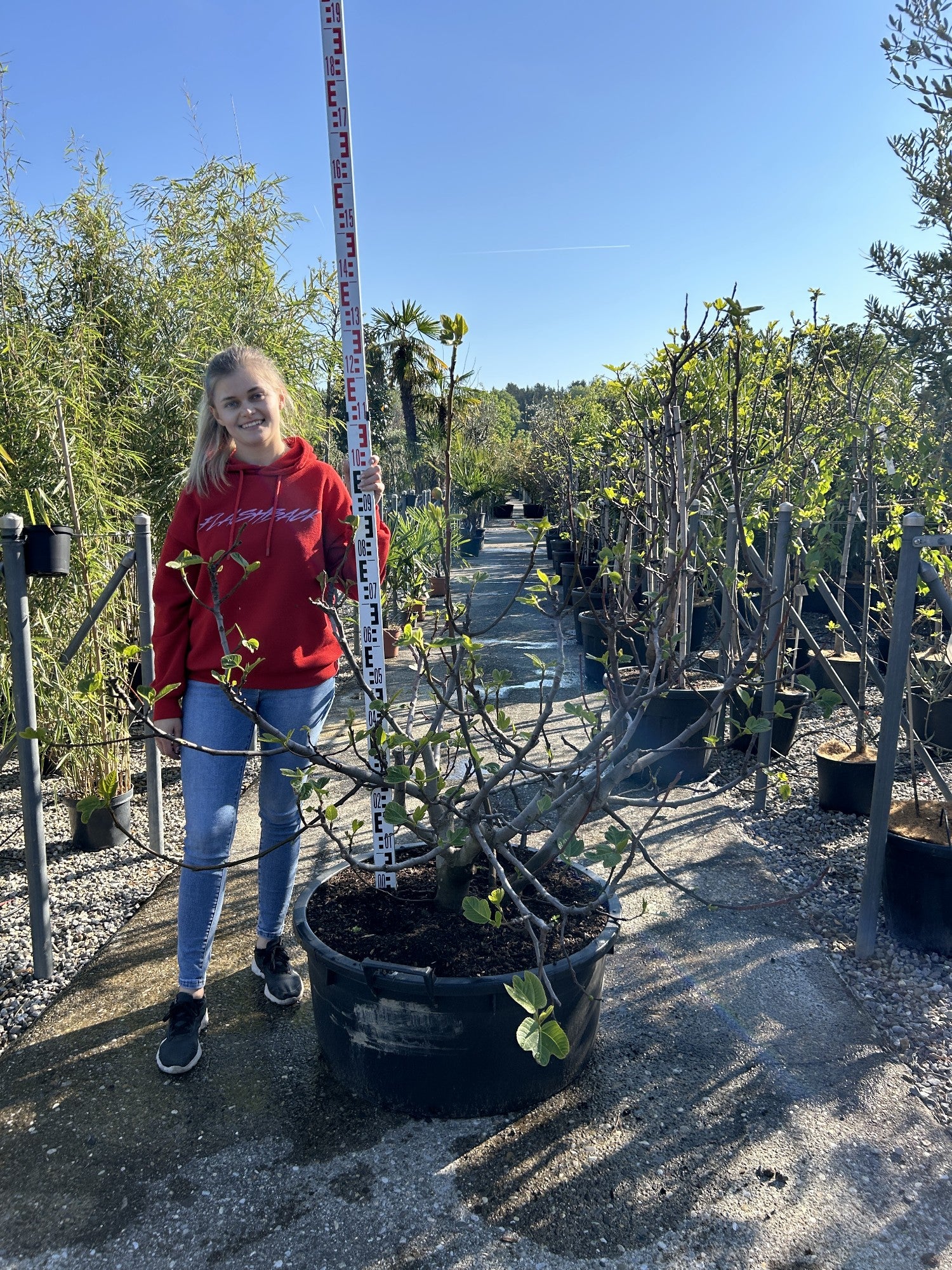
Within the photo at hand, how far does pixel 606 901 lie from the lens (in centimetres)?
187

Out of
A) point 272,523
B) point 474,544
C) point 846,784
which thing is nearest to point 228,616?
point 272,523

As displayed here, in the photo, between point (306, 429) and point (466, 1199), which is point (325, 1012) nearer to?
point (466, 1199)

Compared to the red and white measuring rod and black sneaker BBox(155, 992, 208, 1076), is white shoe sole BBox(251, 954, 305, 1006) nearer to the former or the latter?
black sneaker BBox(155, 992, 208, 1076)

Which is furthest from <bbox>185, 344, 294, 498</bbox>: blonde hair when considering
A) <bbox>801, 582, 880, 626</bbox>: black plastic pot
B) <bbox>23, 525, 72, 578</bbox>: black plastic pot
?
<bbox>801, 582, 880, 626</bbox>: black plastic pot

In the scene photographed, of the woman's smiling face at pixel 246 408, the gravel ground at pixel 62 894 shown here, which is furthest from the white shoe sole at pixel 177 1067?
the woman's smiling face at pixel 246 408

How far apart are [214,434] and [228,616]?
0.44m

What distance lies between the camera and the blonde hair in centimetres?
198

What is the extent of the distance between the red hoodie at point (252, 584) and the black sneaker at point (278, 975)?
71 centimetres

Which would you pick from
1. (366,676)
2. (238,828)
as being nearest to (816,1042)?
(366,676)

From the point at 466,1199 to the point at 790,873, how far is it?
1794 mm

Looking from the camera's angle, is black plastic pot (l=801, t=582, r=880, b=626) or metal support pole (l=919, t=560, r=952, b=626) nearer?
metal support pole (l=919, t=560, r=952, b=626)

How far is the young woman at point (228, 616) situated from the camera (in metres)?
1.96

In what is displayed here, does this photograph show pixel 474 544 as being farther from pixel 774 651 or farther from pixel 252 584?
pixel 252 584

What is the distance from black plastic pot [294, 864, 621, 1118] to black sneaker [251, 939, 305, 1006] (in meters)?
0.36
